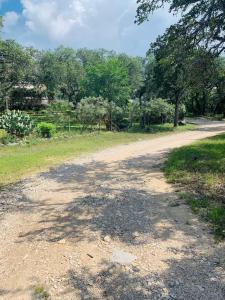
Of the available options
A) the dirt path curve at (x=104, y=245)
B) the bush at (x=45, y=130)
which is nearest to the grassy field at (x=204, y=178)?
the dirt path curve at (x=104, y=245)

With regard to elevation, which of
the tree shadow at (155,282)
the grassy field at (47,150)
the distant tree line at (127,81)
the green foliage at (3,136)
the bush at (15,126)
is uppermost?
the distant tree line at (127,81)

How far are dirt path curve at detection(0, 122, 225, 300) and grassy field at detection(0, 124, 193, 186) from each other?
2273mm

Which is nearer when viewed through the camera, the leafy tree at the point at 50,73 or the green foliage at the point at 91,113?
the green foliage at the point at 91,113

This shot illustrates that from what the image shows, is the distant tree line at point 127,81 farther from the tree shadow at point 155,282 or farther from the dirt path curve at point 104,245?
the tree shadow at point 155,282

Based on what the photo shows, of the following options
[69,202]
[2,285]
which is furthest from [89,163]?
[2,285]

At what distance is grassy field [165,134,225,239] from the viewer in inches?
322

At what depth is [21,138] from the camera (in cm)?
2144

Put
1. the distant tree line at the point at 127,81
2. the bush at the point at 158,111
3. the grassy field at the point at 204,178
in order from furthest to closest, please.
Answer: the bush at the point at 158,111 → the distant tree line at the point at 127,81 → the grassy field at the point at 204,178

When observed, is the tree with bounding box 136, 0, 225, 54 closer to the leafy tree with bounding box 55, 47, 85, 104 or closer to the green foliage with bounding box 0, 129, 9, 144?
the green foliage with bounding box 0, 129, 9, 144

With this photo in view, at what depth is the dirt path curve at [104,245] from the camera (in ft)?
16.9

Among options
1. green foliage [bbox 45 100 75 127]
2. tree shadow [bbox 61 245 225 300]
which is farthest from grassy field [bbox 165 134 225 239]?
green foliage [bbox 45 100 75 127]

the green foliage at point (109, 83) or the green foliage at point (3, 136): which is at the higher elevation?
the green foliage at point (109, 83)

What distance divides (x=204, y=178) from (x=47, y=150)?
912 cm

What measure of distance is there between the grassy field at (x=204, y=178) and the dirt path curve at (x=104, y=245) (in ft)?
1.29
